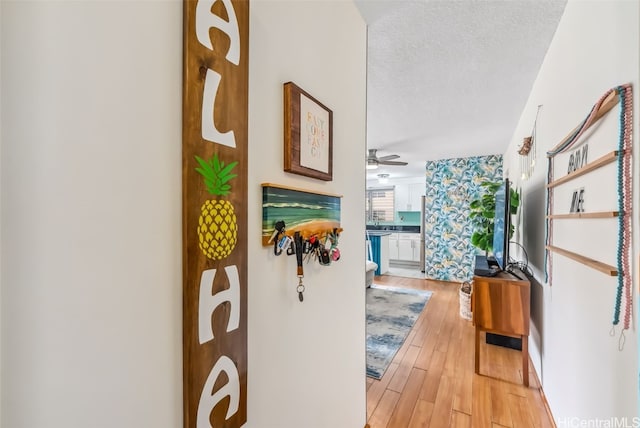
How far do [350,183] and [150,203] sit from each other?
3.35 feet

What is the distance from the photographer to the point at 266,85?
906 millimetres

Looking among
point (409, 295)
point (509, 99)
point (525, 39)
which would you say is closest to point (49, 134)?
point (525, 39)

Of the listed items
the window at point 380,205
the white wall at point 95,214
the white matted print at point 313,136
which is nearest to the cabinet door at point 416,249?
the window at point 380,205

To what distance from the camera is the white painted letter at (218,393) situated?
0.68 metres

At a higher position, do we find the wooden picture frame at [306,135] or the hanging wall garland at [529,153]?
the hanging wall garland at [529,153]

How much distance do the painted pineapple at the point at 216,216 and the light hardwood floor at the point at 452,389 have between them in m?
1.67

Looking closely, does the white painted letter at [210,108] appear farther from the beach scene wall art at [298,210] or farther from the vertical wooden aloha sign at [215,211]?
the beach scene wall art at [298,210]

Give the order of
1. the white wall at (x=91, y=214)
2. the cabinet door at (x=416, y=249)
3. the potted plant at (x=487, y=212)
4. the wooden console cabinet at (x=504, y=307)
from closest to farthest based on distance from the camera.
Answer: the white wall at (x=91, y=214), the wooden console cabinet at (x=504, y=307), the potted plant at (x=487, y=212), the cabinet door at (x=416, y=249)

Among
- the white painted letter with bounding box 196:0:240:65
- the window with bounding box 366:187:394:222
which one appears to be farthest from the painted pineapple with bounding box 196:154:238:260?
the window with bounding box 366:187:394:222

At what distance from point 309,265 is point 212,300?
482 mm

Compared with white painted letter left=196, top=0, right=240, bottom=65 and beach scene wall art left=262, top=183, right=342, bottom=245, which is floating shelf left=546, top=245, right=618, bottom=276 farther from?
white painted letter left=196, top=0, right=240, bottom=65

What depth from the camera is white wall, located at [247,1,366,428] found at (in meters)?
0.88

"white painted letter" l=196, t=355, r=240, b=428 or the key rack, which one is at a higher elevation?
the key rack

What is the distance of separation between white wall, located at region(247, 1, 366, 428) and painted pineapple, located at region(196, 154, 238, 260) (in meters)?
0.11
